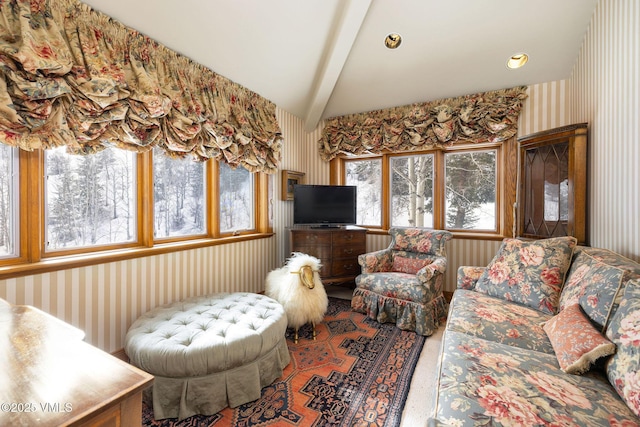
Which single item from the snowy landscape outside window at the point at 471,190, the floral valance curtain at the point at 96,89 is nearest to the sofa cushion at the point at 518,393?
the snowy landscape outside window at the point at 471,190

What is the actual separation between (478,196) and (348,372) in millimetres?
2640

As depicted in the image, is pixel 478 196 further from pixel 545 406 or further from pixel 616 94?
pixel 545 406

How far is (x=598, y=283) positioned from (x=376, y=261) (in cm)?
186

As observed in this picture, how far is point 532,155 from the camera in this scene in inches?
104

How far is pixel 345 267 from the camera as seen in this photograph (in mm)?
3277

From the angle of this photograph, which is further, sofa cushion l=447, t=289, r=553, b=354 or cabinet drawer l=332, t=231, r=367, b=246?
cabinet drawer l=332, t=231, r=367, b=246

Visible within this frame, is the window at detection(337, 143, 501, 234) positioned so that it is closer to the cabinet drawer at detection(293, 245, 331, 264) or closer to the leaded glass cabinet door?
the leaded glass cabinet door

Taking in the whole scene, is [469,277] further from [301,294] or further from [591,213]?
[301,294]

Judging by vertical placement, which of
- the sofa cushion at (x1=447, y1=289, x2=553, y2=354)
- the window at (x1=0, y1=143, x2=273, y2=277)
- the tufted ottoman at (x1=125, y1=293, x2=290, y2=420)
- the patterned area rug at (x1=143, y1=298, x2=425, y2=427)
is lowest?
the patterned area rug at (x1=143, y1=298, x2=425, y2=427)

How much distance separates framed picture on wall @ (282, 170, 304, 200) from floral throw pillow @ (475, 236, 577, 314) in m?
2.43

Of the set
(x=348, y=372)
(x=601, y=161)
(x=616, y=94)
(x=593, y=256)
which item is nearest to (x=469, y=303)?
(x=593, y=256)

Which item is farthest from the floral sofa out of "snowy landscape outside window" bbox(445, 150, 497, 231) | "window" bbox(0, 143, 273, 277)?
"window" bbox(0, 143, 273, 277)

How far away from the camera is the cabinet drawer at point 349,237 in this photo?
3.21 meters

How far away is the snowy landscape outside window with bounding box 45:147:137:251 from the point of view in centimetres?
175
